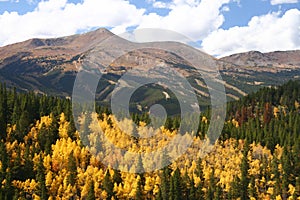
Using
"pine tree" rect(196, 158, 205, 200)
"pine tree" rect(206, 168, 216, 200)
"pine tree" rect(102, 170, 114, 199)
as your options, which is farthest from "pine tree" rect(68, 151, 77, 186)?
"pine tree" rect(206, 168, 216, 200)

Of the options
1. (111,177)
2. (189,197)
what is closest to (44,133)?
(111,177)

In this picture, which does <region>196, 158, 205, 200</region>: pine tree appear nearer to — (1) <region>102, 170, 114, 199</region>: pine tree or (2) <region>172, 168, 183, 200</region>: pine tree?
(2) <region>172, 168, 183, 200</region>: pine tree

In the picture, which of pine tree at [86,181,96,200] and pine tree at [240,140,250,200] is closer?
pine tree at [86,181,96,200]

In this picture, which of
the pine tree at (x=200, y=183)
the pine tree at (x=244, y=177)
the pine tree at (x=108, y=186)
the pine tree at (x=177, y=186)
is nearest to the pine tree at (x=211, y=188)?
the pine tree at (x=200, y=183)

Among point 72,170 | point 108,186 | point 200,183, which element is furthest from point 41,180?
point 200,183

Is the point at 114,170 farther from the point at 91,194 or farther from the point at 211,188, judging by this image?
the point at 211,188

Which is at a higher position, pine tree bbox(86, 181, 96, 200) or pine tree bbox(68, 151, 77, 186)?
pine tree bbox(68, 151, 77, 186)

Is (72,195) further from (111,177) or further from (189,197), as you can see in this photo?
(189,197)

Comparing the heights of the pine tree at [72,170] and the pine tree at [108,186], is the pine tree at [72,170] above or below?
above

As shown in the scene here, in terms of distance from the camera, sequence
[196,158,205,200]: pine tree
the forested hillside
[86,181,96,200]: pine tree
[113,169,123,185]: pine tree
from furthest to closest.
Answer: [113,169,123,185]: pine tree
[196,158,205,200]: pine tree
the forested hillside
[86,181,96,200]: pine tree

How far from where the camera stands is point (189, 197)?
149000 mm

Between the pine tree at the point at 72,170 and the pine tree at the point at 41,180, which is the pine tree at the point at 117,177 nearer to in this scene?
the pine tree at the point at 72,170

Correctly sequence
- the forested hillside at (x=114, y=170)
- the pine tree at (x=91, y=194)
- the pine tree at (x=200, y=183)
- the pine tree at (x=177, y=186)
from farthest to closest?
the pine tree at (x=200, y=183) → the forested hillside at (x=114, y=170) → the pine tree at (x=177, y=186) → the pine tree at (x=91, y=194)

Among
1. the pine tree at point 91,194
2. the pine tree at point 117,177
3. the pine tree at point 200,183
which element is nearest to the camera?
the pine tree at point 91,194
